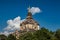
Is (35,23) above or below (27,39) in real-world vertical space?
above

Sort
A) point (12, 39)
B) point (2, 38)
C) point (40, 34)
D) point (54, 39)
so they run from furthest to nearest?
point (2, 38)
point (12, 39)
point (40, 34)
point (54, 39)

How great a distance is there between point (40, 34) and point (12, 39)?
615 inches

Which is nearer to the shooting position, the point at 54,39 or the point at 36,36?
the point at 54,39

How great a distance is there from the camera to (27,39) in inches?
2894

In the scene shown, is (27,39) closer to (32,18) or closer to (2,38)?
(2,38)

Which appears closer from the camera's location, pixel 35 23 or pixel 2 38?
pixel 2 38

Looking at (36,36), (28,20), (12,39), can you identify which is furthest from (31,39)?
(28,20)

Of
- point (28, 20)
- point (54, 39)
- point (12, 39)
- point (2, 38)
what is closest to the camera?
point (54, 39)

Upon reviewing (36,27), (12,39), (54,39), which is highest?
(36,27)

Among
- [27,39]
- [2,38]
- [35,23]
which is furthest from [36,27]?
[27,39]

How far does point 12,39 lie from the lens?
283 feet

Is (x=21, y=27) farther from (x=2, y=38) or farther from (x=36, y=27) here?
(x=2, y=38)

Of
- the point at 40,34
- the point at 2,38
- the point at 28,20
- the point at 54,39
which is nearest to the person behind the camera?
the point at 54,39

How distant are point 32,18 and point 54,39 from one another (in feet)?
253
